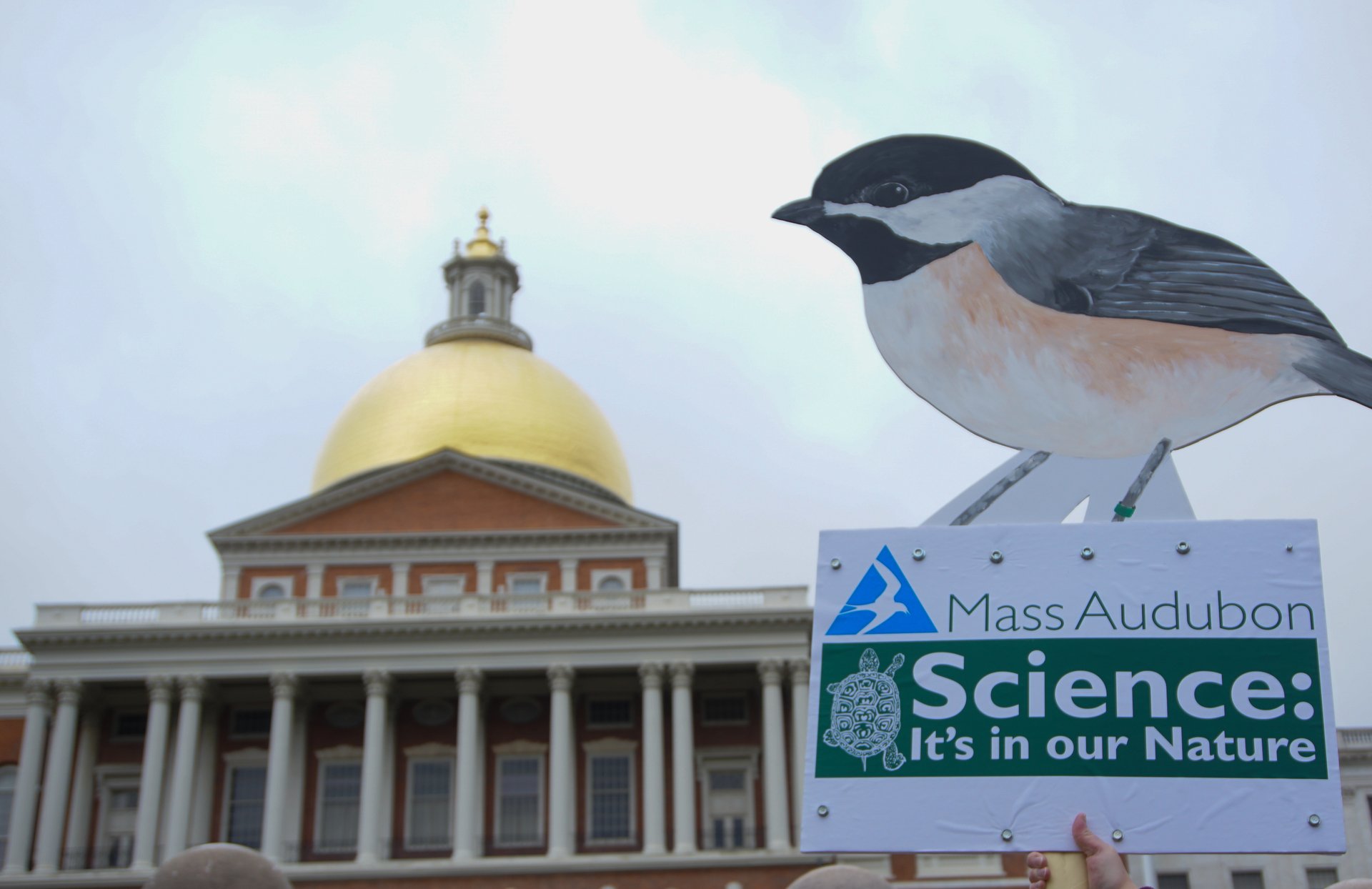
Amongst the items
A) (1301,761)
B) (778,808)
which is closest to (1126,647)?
(1301,761)

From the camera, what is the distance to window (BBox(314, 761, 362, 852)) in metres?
51.1

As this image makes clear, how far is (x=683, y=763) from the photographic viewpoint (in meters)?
49.7

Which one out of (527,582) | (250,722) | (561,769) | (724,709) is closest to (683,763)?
(561,769)

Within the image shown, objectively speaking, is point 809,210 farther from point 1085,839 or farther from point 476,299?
point 476,299

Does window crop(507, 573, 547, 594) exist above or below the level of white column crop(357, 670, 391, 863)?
above

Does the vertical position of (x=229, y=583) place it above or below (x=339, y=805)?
above

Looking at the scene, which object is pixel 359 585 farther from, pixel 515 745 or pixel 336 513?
pixel 515 745

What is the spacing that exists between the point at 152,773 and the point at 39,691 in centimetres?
479

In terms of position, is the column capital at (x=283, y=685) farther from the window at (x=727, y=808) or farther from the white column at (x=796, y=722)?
the white column at (x=796, y=722)

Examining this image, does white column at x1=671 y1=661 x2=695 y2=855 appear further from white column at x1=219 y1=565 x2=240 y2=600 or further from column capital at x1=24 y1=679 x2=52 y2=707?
column capital at x1=24 y1=679 x2=52 y2=707

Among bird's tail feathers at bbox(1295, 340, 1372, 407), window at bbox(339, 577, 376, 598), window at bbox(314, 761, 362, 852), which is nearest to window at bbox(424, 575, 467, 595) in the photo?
window at bbox(339, 577, 376, 598)

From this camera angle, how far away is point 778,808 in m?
49.2

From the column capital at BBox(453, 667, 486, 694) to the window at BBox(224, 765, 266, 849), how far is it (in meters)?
7.60

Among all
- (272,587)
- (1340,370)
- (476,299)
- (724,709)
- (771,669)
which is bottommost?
(1340,370)
